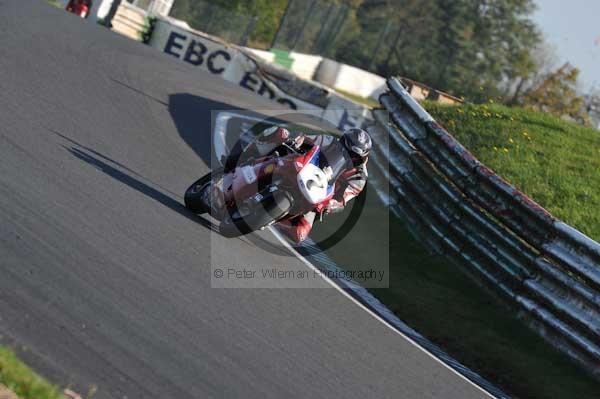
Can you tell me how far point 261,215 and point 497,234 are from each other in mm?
2597

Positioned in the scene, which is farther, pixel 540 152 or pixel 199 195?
pixel 540 152

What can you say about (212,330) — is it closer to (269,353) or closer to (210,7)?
(269,353)

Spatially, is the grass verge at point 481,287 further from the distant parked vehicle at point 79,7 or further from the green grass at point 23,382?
the distant parked vehicle at point 79,7

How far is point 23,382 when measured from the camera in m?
4.32

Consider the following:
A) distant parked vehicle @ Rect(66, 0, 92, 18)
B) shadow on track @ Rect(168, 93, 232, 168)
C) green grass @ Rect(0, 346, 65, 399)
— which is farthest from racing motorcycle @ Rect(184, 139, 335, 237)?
distant parked vehicle @ Rect(66, 0, 92, 18)

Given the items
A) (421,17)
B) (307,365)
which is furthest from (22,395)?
(421,17)

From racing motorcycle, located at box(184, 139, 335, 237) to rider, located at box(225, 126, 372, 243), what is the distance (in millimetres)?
58

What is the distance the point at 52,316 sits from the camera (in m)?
5.24

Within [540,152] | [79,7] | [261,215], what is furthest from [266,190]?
[79,7]

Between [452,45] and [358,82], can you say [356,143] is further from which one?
[452,45]

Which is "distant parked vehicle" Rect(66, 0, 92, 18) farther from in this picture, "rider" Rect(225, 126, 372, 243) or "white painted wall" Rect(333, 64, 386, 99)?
"rider" Rect(225, 126, 372, 243)

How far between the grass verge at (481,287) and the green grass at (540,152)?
15 millimetres

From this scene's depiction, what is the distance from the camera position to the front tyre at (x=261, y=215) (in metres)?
8.28

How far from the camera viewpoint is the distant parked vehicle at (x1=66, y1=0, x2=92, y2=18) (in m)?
23.2
